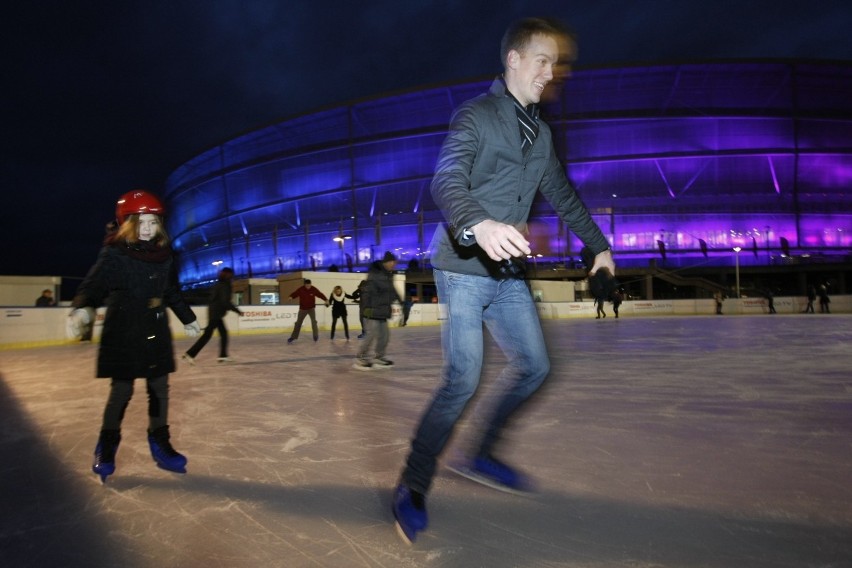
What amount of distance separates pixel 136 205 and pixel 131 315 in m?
0.57

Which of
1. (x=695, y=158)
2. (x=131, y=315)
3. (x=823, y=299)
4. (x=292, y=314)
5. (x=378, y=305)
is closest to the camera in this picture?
(x=131, y=315)

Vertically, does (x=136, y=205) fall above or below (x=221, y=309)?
above

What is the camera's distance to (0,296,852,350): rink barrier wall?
1331 cm

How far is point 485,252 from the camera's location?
1.91m

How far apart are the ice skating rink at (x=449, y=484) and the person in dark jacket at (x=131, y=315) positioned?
231mm

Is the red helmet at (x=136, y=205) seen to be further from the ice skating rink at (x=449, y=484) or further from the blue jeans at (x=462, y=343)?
the blue jeans at (x=462, y=343)

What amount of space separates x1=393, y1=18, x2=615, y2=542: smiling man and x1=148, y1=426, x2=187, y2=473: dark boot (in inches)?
57.6

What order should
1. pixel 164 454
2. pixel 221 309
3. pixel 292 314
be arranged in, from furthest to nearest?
1. pixel 292 314
2. pixel 221 309
3. pixel 164 454

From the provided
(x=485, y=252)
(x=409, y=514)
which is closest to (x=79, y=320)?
(x=409, y=514)

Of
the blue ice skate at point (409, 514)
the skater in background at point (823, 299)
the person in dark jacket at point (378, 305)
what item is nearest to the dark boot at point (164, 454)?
the blue ice skate at point (409, 514)

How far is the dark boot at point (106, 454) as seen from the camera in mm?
2729

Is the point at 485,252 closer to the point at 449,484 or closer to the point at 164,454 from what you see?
the point at 449,484

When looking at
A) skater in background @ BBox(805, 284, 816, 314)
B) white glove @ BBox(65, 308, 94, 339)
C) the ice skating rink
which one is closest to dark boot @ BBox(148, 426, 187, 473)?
the ice skating rink

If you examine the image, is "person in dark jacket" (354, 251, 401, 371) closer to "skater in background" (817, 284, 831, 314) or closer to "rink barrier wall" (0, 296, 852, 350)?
"rink barrier wall" (0, 296, 852, 350)
